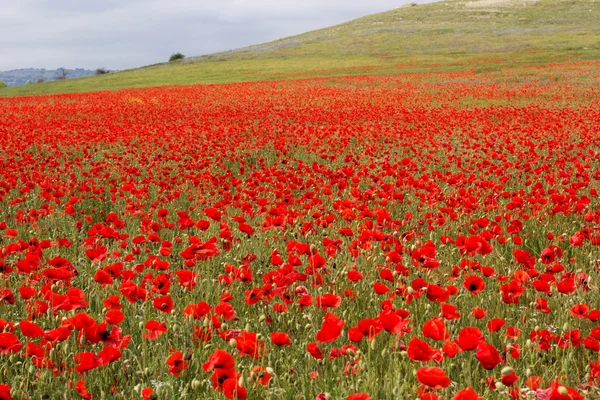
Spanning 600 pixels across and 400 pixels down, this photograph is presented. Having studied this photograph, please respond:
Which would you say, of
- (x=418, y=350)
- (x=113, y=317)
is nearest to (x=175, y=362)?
(x=113, y=317)

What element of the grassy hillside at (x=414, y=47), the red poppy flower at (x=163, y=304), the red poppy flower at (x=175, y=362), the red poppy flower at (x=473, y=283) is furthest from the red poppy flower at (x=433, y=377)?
the grassy hillside at (x=414, y=47)

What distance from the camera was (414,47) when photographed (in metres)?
63.2

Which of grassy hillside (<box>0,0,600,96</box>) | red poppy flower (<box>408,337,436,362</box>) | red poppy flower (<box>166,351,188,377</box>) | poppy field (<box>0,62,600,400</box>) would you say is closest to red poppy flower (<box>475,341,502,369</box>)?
poppy field (<box>0,62,600,400</box>)

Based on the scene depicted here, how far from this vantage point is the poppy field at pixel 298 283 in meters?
2.35

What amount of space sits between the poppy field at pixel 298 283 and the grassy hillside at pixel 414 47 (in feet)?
116

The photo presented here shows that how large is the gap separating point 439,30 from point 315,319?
79.4m

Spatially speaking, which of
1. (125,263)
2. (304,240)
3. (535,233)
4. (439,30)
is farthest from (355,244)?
(439,30)

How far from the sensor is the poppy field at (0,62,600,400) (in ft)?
7.70

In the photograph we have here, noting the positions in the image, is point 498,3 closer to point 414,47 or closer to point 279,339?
point 414,47

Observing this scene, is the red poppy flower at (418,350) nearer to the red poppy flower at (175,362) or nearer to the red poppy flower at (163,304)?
the red poppy flower at (175,362)

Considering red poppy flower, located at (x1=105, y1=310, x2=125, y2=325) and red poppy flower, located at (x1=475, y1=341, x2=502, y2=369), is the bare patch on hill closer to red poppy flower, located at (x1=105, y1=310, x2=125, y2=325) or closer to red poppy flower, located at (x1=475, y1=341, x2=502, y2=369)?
red poppy flower, located at (x1=475, y1=341, x2=502, y2=369)

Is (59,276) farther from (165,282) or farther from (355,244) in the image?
(355,244)

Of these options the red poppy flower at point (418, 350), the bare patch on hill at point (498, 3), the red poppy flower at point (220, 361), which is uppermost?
the bare patch on hill at point (498, 3)

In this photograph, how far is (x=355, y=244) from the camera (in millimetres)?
4062
